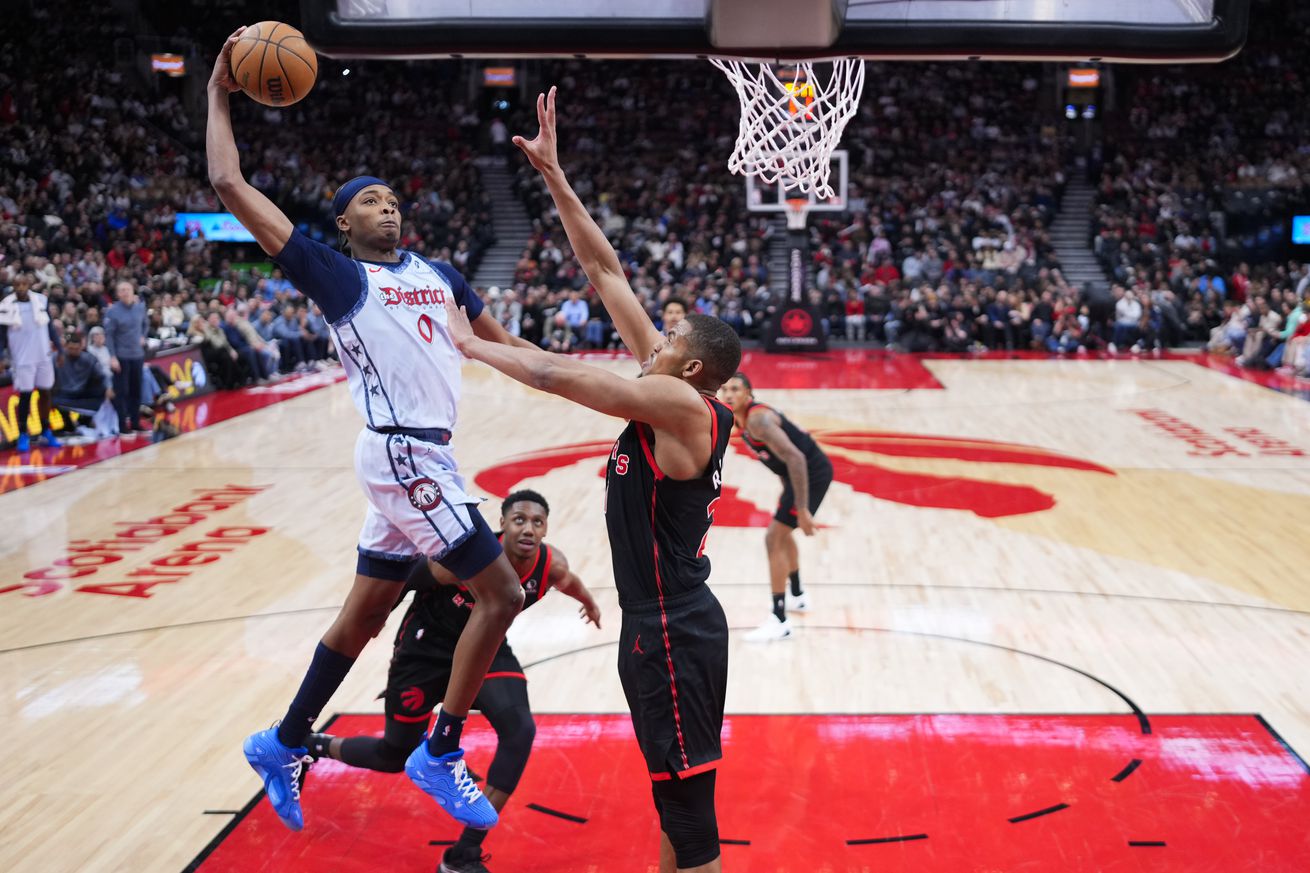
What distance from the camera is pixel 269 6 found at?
28.0 m

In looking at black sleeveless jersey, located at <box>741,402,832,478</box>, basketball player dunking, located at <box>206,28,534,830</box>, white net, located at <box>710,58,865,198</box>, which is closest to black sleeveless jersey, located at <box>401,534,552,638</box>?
basketball player dunking, located at <box>206,28,534,830</box>

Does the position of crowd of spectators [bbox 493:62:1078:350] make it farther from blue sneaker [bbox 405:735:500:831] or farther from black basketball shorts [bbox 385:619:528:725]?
blue sneaker [bbox 405:735:500:831]

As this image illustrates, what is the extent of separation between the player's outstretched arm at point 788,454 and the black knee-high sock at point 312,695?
2.79m

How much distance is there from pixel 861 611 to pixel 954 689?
1.26 metres

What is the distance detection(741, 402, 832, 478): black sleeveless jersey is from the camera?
21.4ft

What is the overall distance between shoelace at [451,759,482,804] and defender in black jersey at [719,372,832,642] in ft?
8.53

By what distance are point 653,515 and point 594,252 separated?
0.96 meters

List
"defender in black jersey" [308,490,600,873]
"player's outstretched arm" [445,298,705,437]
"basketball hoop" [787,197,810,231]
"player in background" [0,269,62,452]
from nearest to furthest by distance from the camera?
"player's outstretched arm" [445,298,705,437] < "defender in black jersey" [308,490,600,873] < "player in background" [0,269,62,452] < "basketball hoop" [787,197,810,231]

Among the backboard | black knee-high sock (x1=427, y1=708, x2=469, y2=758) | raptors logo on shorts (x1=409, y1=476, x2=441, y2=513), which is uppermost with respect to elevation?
the backboard

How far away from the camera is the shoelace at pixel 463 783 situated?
3912mm

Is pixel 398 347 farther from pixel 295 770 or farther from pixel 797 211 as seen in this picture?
pixel 797 211

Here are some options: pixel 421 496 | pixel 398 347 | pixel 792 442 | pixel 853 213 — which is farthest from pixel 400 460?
pixel 853 213

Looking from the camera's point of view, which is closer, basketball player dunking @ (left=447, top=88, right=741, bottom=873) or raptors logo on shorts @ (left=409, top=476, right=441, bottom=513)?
basketball player dunking @ (left=447, top=88, right=741, bottom=873)

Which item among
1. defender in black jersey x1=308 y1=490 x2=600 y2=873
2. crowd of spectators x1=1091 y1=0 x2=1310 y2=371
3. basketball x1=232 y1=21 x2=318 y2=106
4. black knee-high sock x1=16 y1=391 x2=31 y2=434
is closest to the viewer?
basketball x1=232 y1=21 x2=318 y2=106
